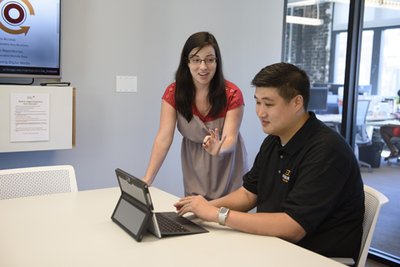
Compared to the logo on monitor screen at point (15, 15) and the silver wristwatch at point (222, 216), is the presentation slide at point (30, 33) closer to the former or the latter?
the logo on monitor screen at point (15, 15)

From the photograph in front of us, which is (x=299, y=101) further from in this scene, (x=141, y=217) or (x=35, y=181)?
(x=35, y=181)

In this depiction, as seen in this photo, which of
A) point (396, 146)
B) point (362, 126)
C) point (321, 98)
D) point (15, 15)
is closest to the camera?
point (15, 15)

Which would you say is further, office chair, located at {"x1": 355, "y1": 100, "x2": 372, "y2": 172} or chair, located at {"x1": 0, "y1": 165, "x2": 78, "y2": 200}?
office chair, located at {"x1": 355, "y1": 100, "x2": 372, "y2": 172}

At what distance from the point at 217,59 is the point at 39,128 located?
1.25m

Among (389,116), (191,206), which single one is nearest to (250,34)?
(389,116)

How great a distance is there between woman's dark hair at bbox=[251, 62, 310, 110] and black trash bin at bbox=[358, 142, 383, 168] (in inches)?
99.0

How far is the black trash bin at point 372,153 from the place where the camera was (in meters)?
3.91

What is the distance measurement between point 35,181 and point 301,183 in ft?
4.39

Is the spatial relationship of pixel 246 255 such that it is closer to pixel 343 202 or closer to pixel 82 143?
pixel 343 202

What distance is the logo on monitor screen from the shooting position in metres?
2.69

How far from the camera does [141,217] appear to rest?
153 centimetres

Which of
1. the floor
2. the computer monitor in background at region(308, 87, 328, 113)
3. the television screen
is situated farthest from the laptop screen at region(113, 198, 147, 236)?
the computer monitor in background at region(308, 87, 328, 113)

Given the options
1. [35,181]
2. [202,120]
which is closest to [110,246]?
[35,181]

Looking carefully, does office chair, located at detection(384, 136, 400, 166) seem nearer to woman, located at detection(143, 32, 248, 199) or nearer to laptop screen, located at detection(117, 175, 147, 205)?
woman, located at detection(143, 32, 248, 199)
